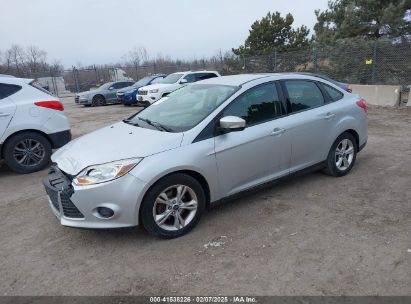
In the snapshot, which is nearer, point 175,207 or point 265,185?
point 175,207

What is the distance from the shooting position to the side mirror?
3865 mm

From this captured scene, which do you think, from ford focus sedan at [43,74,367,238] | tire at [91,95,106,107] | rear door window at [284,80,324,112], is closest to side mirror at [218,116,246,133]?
ford focus sedan at [43,74,367,238]

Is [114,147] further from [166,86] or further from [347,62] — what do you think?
[347,62]

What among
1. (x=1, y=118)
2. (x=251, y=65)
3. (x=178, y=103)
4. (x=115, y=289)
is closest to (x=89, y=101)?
(x=251, y=65)

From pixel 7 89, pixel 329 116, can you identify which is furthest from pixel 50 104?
pixel 329 116

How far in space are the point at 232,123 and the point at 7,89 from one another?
14.9ft

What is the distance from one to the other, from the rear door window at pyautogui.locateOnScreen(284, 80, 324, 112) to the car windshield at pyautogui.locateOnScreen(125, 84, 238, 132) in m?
0.85

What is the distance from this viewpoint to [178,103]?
4.78 meters

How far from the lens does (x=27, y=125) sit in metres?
6.38

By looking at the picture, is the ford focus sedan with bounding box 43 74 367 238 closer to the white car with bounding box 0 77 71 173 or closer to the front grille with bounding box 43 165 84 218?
the front grille with bounding box 43 165 84 218

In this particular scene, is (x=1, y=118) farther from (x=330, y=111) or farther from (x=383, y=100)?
(x=383, y=100)

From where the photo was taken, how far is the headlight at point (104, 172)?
11.4 feet

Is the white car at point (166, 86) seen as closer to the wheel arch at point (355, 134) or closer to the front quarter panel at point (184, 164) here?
the wheel arch at point (355, 134)

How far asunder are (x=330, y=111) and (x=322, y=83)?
0.47 m
